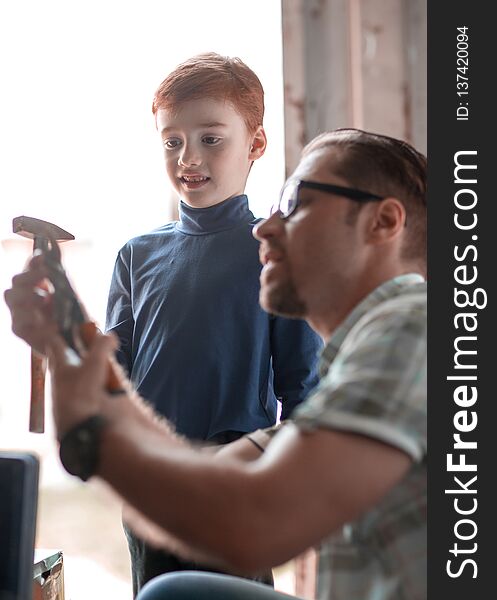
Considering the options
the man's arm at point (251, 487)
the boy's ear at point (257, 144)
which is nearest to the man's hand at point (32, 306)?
the man's arm at point (251, 487)

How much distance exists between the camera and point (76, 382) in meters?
0.72

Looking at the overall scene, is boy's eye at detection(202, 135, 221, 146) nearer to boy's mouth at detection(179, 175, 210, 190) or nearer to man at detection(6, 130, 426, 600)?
boy's mouth at detection(179, 175, 210, 190)

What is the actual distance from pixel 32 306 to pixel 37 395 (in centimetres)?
25

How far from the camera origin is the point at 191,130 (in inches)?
55.9

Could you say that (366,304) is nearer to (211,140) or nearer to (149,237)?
(211,140)

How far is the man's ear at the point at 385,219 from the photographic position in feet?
3.01

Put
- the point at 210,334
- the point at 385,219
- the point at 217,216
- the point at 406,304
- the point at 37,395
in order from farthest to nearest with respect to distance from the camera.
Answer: the point at 217,216
the point at 210,334
the point at 37,395
the point at 385,219
the point at 406,304

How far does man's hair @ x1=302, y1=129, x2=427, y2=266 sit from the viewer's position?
93 centimetres

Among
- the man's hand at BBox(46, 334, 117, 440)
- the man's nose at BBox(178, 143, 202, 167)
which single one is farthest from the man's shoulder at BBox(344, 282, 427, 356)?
the man's nose at BBox(178, 143, 202, 167)

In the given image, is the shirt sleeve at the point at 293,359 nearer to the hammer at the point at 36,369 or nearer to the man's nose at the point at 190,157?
the man's nose at the point at 190,157

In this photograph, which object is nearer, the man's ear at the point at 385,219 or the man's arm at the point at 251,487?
the man's arm at the point at 251,487

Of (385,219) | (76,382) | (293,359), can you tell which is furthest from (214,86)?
(76,382)

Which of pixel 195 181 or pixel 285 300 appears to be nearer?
pixel 285 300

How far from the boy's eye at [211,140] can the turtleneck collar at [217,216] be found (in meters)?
0.11
